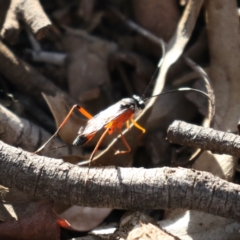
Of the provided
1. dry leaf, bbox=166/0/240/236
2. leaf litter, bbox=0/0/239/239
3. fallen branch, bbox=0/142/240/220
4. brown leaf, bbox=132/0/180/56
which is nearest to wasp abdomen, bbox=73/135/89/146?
leaf litter, bbox=0/0/239/239

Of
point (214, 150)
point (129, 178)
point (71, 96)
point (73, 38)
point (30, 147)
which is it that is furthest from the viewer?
point (73, 38)

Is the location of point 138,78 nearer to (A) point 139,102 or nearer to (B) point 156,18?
(A) point 139,102

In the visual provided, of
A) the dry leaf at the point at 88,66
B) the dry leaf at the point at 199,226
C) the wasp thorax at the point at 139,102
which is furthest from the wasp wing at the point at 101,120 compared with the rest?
the dry leaf at the point at 199,226

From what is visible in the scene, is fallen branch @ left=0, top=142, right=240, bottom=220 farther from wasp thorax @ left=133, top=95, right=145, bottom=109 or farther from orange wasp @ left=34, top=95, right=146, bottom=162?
wasp thorax @ left=133, top=95, right=145, bottom=109

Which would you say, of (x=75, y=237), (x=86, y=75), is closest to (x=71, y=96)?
(x=86, y=75)

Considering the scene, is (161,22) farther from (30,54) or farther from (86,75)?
(30,54)

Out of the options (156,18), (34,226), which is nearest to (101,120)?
(34,226)

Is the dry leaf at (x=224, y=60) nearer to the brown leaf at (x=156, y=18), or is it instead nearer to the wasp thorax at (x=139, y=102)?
the brown leaf at (x=156, y=18)
